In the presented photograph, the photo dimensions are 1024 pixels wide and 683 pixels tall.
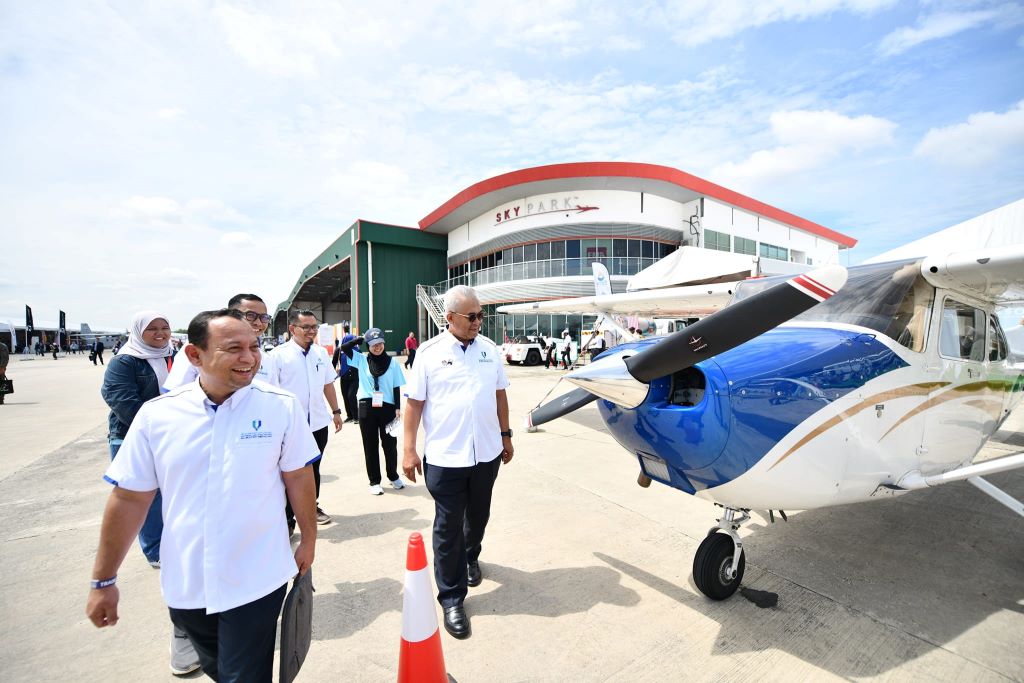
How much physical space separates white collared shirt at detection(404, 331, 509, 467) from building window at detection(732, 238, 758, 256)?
28458 mm

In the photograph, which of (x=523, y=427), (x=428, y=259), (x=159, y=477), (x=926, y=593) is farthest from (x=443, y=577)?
(x=428, y=259)

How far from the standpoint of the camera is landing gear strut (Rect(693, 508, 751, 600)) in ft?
8.78

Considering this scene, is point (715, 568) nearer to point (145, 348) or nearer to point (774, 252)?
point (145, 348)

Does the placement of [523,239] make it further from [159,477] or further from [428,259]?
[159,477]

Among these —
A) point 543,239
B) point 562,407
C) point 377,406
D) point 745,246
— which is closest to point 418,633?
point 562,407

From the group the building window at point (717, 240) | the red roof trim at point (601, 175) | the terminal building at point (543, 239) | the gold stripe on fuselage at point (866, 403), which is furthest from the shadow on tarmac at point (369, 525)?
the building window at point (717, 240)

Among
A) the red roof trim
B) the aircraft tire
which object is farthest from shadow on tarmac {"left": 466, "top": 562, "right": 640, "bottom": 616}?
the red roof trim

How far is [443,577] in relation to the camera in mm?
2566

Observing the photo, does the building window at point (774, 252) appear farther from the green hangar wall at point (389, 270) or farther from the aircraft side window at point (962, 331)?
the aircraft side window at point (962, 331)

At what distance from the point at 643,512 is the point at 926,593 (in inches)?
75.2

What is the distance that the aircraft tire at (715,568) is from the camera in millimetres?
2672

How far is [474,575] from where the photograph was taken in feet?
9.61

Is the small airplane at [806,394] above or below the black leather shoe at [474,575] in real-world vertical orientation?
above

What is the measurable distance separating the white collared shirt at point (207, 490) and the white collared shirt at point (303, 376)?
2222 mm
